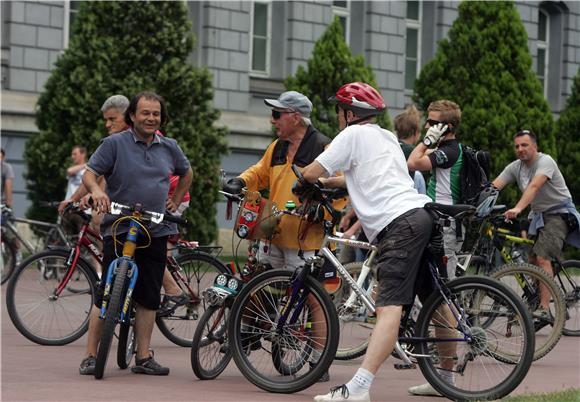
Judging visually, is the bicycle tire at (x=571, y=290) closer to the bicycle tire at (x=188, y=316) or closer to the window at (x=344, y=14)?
the bicycle tire at (x=188, y=316)

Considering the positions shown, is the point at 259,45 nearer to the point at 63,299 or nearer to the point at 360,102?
the point at 63,299

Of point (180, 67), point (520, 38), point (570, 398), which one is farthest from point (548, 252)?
point (520, 38)

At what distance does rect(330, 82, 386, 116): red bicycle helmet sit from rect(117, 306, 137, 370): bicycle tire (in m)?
2.04

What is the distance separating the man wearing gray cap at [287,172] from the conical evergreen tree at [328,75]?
15886mm

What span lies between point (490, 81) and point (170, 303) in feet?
56.1

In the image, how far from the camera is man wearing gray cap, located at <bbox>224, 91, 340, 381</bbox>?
8.77m


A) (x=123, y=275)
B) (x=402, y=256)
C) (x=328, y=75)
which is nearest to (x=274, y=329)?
(x=402, y=256)

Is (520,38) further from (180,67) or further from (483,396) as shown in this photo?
(483,396)

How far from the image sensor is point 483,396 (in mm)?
7508

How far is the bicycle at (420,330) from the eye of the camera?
7.52 meters

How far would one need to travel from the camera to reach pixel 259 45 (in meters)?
30.1

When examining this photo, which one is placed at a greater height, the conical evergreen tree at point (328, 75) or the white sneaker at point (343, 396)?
the conical evergreen tree at point (328, 75)

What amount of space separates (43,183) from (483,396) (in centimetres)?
1514

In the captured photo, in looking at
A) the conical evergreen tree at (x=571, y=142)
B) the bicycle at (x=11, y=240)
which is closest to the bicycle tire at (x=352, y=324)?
the bicycle at (x=11, y=240)
